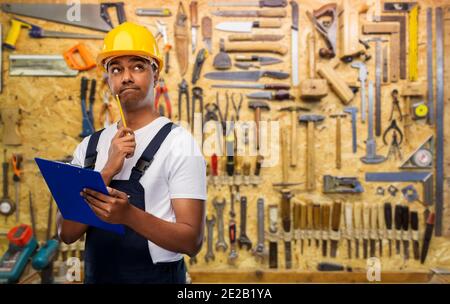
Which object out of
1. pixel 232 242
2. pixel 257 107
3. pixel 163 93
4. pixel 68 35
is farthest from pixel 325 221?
pixel 68 35

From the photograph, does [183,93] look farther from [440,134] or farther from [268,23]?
[440,134]

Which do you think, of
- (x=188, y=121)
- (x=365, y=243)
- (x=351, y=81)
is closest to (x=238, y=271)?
(x=365, y=243)

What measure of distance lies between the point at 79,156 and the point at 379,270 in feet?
8.54

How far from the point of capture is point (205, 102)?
9.77 ft

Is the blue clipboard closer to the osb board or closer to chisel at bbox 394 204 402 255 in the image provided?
the osb board

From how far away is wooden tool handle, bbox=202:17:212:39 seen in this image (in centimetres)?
295

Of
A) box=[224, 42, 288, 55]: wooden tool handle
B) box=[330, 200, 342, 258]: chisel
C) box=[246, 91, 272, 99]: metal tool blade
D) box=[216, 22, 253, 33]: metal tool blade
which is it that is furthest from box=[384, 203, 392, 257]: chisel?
box=[216, 22, 253, 33]: metal tool blade

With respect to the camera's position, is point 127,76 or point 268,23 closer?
point 127,76

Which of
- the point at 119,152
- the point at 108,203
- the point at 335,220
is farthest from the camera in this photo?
the point at 335,220

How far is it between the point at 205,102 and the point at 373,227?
170 centimetres

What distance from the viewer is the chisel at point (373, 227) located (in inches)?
115

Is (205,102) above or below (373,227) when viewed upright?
above

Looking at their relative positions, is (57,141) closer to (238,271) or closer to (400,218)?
(238,271)

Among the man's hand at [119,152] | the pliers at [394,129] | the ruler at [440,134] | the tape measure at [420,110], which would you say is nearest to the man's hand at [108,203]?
the man's hand at [119,152]
